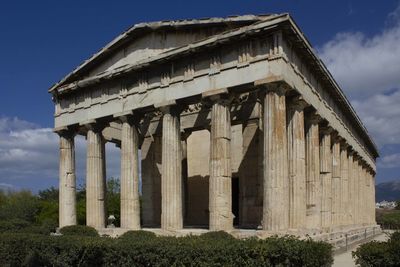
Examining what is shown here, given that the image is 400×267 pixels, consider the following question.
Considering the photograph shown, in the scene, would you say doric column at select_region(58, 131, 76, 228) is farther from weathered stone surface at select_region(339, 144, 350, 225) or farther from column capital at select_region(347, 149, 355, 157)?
column capital at select_region(347, 149, 355, 157)

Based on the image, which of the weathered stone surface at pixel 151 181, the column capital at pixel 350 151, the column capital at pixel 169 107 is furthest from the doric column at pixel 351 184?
the column capital at pixel 169 107

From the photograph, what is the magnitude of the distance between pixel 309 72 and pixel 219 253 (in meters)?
13.9

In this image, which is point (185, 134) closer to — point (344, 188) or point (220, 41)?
point (220, 41)

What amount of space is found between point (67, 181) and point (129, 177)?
234 inches

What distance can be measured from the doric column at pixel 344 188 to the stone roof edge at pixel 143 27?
15198 mm

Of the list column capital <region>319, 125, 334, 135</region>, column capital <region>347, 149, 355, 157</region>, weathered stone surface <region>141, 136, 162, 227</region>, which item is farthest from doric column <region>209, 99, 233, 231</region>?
column capital <region>347, 149, 355, 157</region>

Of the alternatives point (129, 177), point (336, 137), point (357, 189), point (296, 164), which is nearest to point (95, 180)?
point (129, 177)

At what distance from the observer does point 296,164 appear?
20.4m

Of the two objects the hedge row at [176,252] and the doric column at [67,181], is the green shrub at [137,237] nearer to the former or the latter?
the hedge row at [176,252]

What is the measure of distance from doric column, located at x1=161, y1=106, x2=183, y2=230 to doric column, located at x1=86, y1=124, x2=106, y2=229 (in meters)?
5.56

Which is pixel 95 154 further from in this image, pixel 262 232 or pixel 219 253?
pixel 219 253

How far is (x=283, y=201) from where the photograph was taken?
58.6 feet

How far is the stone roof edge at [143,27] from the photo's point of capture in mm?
19598

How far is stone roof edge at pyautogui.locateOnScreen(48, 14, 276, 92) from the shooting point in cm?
1960
